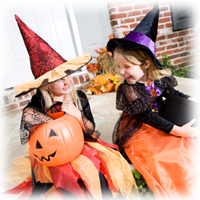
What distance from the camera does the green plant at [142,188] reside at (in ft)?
3.14

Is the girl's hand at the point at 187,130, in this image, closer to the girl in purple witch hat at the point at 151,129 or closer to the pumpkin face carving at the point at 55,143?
the girl in purple witch hat at the point at 151,129

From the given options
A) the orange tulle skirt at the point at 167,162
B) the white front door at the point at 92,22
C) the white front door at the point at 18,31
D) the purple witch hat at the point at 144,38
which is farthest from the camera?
the white front door at the point at 92,22

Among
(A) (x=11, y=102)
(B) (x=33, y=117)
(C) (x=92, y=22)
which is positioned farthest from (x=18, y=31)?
(B) (x=33, y=117)

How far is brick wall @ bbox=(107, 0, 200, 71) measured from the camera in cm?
309

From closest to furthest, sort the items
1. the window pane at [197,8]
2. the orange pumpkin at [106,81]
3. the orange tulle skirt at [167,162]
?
the orange tulle skirt at [167,162] → the orange pumpkin at [106,81] → the window pane at [197,8]

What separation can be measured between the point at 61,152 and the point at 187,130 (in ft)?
2.41

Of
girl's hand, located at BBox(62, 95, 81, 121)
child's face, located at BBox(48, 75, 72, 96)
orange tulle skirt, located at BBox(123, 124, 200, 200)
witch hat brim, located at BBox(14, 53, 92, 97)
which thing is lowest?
orange tulle skirt, located at BBox(123, 124, 200, 200)

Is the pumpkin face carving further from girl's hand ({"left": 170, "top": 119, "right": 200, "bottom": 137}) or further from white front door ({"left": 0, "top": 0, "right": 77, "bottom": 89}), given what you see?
white front door ({"left": 0, "top": 0, "right": 77, "bottom": 89})

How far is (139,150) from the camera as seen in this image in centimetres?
109

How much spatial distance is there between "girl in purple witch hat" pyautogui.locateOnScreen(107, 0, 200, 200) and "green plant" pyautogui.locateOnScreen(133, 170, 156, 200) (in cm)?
5

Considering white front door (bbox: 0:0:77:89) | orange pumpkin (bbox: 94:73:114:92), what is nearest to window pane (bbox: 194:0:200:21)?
orange pumpkin (bbox: 94:73:114:92)

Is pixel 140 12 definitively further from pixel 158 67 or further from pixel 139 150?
pixel 139 150

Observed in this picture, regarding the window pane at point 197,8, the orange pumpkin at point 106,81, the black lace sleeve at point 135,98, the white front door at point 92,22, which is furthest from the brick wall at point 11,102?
the window pane at point 197,8

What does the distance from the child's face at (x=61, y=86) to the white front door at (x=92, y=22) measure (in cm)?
236
